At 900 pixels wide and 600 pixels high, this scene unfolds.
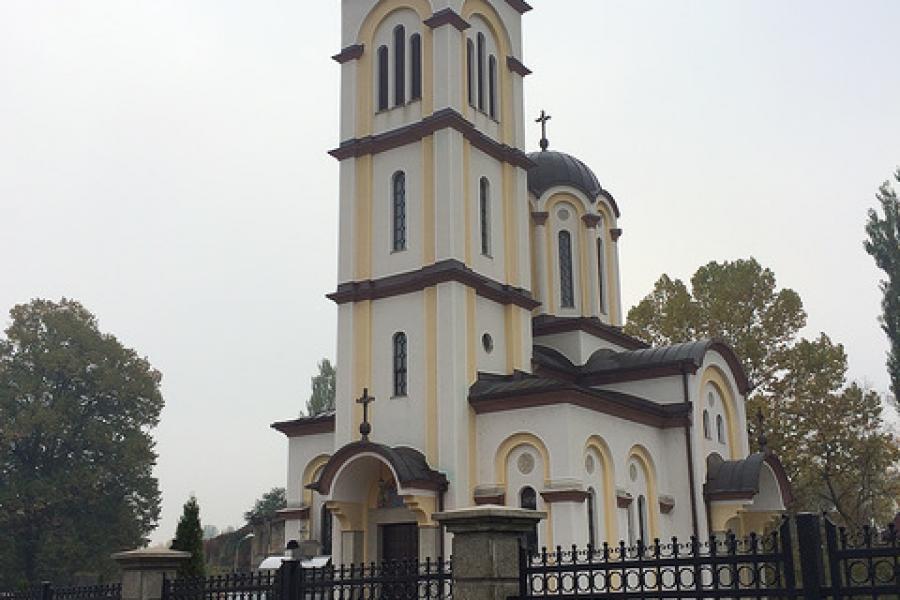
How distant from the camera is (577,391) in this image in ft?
63.8

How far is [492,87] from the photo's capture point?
963 inches

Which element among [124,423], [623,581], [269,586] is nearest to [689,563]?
[623,581]

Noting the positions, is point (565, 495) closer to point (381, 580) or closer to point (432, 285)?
point (432, 285)

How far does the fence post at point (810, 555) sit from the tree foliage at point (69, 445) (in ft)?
102

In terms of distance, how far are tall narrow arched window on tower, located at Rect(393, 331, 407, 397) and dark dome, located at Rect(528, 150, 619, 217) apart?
874 centimetres

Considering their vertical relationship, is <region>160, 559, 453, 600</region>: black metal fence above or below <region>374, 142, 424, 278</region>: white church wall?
below

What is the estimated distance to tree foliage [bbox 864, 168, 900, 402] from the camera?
31391 mm

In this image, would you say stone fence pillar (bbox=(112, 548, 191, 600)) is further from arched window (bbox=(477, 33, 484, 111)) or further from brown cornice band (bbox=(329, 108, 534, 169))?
arched window (bbox=(477, 33, 484, 111))

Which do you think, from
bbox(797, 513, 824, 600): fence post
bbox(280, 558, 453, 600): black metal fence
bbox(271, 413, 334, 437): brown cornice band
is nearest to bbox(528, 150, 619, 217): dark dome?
bbox(271, 413, 334, 437): brown cornice band

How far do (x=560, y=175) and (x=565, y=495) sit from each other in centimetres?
1283

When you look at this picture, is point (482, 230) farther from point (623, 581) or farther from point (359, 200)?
point (623, 581)

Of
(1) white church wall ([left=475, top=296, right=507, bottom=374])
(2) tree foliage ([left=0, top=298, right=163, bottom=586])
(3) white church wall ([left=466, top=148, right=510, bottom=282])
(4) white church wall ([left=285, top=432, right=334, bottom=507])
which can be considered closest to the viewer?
(1) white church wall ([left=475, top=296, right=507, bottom=374])

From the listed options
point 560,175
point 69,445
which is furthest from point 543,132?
point 69,445

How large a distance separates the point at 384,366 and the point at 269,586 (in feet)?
38.7
